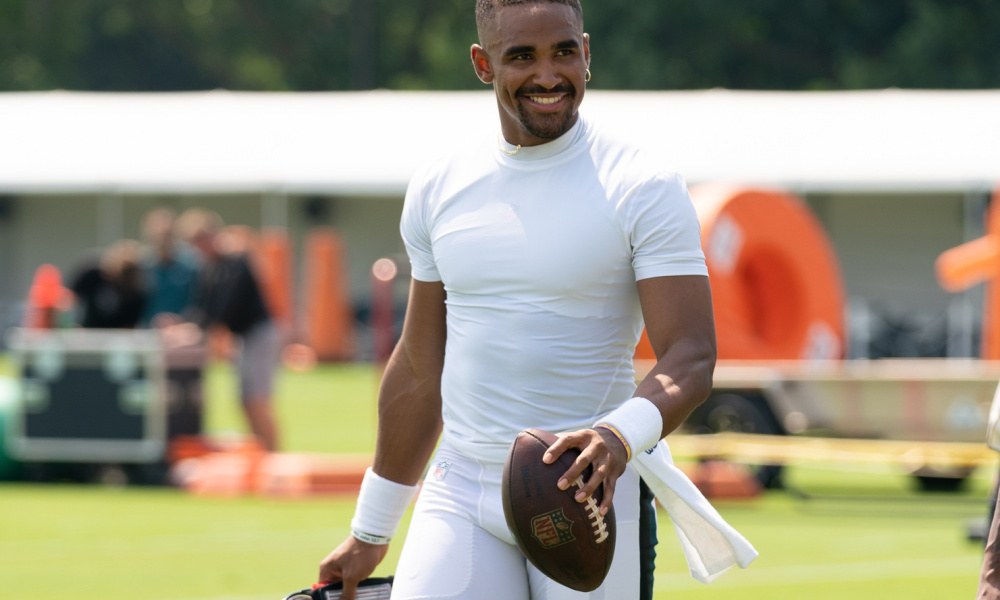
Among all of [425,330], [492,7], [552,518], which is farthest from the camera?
[425,330]

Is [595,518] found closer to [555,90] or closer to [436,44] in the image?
[555,90]

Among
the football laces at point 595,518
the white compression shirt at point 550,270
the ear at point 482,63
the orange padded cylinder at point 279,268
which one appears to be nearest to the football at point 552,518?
the football laces at point 595,518

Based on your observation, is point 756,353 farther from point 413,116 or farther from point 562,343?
point 413,116

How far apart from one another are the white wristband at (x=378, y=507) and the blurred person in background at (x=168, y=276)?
13022 millimetres

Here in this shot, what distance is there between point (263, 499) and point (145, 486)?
5.28ft

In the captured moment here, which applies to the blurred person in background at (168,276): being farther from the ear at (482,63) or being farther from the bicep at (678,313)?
the bicep at (678,313)

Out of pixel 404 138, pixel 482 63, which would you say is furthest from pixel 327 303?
pixel 482 63

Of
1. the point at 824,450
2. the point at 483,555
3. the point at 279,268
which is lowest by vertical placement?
the point at 824,450

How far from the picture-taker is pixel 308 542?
11344 millimetres

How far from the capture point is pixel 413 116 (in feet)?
111

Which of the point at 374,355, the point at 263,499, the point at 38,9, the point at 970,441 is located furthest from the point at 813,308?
the point at 38,9

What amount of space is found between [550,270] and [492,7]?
634mm

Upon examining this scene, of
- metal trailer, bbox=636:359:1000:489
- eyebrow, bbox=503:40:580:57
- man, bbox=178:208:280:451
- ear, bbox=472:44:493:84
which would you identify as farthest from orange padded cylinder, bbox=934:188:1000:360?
eyebrow, bbox=503:40:580:57

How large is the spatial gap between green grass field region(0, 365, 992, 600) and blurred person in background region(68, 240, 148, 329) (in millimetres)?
1625
